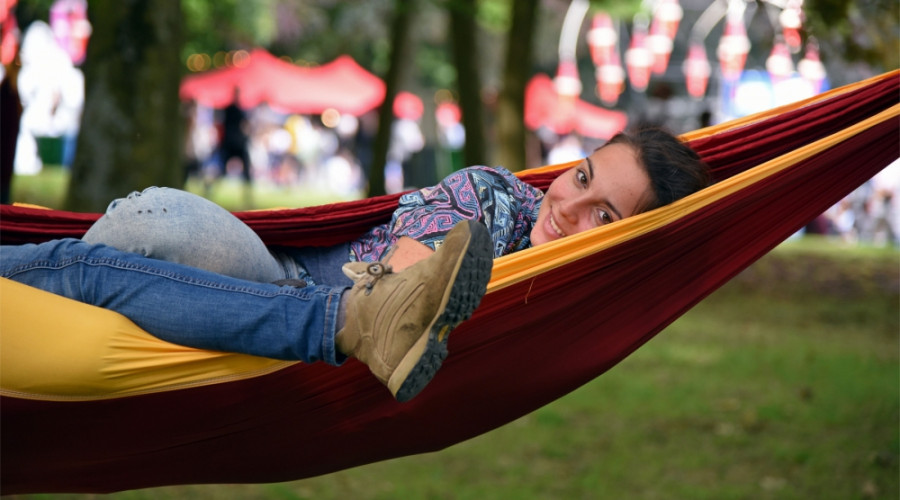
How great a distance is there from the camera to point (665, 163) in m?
2.32

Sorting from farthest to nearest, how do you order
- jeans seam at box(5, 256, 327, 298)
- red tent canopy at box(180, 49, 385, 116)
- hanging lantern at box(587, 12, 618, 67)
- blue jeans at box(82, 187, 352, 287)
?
hanging lantern at box(587, 12, 618, 67) < red tent canopy at box(180, 49, 385, 116) < blue jeans at box(82, 187, 352, 287) < jeans seam at box(5, 256, 327, 298)

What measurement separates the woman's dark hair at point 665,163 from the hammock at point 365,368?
0.15 feet

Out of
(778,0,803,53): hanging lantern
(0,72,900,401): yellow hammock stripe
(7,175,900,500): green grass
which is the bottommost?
(7,175,900,500): green grass

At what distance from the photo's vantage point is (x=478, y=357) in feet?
7.25

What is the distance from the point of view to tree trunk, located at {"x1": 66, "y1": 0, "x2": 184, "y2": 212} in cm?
451

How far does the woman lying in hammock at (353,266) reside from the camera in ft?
6.04

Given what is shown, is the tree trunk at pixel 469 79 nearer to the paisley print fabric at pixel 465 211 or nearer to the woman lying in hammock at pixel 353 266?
the paisley print fabric at pixel 465 211

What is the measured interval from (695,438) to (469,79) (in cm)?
543

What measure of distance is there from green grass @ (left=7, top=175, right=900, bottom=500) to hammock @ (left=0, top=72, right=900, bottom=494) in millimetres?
1362

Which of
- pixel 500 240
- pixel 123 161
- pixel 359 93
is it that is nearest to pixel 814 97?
pixel 500 240

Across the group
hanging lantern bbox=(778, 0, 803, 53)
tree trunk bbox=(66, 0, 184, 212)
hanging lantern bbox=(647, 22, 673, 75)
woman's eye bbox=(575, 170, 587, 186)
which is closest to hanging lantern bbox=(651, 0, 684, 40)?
hanging lantern bbox=(647, 22, 673, 75)

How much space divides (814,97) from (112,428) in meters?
1.87

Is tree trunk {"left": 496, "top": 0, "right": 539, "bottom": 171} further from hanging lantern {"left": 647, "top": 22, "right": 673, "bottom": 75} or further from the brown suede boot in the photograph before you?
hanging lantern {"left": 647, "top": 22, "right": 673, "bottom": 75}

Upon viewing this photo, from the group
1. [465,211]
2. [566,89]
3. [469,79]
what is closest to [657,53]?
[566,89]
